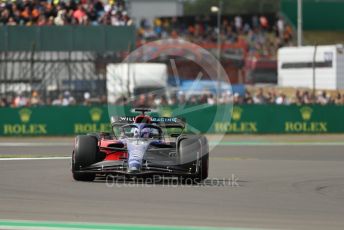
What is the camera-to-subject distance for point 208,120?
32844 mm

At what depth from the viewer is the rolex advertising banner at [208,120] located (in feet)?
107

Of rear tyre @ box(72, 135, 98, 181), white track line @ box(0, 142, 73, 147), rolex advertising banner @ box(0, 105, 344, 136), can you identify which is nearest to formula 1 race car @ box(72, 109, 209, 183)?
rear tyre @ box(72, 135, 98, 181)

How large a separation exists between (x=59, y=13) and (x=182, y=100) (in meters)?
6.08

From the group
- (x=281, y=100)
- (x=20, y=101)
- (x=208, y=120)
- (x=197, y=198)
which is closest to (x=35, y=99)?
(x=20, y=101)

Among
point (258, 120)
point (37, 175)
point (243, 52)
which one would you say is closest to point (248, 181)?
point (37, 175)

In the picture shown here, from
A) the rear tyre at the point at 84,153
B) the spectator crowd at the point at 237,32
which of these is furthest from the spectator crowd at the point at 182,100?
the rear tyre at the point at 84,153

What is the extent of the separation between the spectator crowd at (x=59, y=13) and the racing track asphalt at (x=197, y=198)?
17471 mm

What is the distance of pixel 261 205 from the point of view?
12.0 metres

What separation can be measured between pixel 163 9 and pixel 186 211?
180 ft

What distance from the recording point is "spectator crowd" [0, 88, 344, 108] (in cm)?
3294

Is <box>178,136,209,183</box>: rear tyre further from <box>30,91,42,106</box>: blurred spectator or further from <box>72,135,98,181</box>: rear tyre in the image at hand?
<box>30,91,42,106</box>: blurred spectator

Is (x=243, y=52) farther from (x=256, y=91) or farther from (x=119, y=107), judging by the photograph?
(x=119, y=107)

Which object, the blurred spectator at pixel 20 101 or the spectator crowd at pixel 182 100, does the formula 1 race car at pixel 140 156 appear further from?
the blurred spectator at pixel 20 101

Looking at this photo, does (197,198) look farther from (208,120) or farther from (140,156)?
(208,120)
